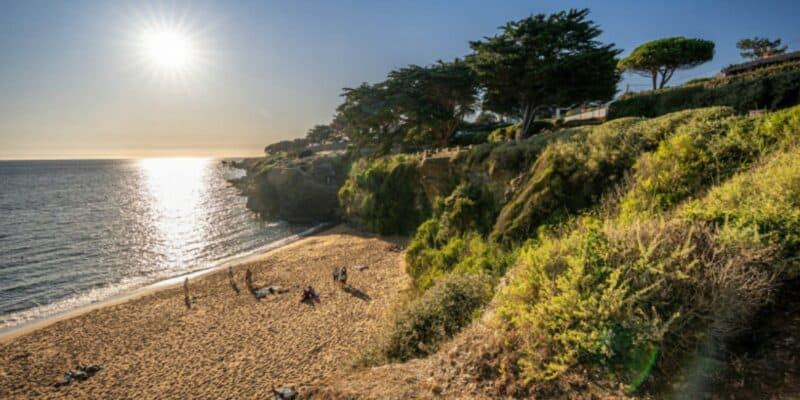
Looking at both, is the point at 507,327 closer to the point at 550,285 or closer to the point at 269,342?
the point at 550,285

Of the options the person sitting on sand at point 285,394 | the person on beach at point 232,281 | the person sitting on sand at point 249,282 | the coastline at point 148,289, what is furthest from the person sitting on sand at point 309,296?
Answer: the coastline at point 148,289

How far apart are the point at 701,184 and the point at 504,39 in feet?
52.9

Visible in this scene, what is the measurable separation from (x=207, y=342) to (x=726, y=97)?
27.0 metres

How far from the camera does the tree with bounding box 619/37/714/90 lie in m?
26.6

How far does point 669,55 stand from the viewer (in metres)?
26.8

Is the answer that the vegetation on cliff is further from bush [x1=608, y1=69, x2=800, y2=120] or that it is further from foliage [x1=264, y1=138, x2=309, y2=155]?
foliage [x1=264, y1=138, x2=309, y2=155]

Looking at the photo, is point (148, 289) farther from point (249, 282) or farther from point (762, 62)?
point (762, 62)

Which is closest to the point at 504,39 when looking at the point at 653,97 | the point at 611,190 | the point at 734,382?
the point at 653,97

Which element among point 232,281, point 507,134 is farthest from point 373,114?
point 232,281

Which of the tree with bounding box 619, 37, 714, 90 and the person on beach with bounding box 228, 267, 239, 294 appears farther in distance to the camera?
the tree with bounding box 619, 37, 714, 90

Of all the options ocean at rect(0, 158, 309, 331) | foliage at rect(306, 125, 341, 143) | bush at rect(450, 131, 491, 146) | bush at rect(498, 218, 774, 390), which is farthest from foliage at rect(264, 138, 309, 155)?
bush at rect(498, 218, 774, 390)

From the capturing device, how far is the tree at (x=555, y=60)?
1839 cm

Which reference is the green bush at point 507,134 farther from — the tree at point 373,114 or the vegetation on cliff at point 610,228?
the tree at point 373,114

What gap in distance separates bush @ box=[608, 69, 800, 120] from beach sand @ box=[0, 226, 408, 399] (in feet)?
58.0
